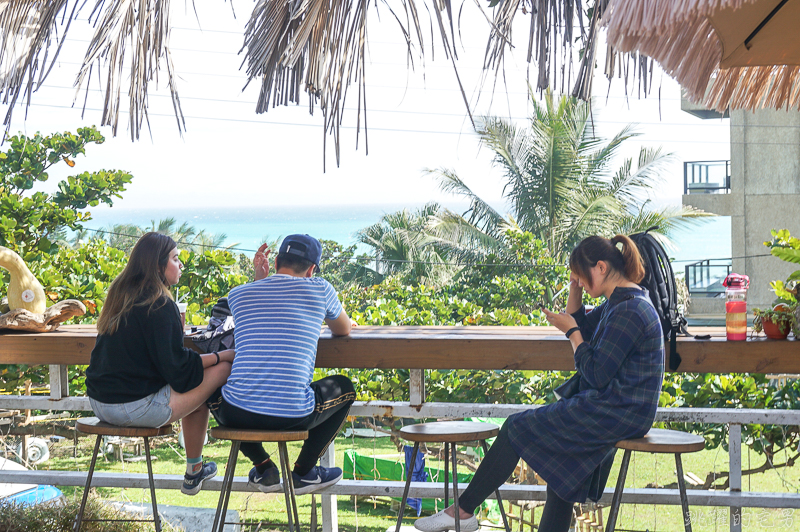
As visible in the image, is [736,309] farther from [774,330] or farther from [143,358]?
[143,358]

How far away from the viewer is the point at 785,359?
2.51 m

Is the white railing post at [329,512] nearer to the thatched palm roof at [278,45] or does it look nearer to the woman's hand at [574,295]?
the woman's hand at [574,295]

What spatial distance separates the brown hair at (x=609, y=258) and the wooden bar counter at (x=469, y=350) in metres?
0.27

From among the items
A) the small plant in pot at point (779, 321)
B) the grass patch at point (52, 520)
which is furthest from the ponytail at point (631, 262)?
the grass patch at point (52, 520)

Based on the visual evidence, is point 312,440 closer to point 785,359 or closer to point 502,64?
point 502,64

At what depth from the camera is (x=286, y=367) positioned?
2510 millimetres

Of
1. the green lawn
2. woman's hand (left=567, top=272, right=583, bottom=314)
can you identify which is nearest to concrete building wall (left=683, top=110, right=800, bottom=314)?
the green lawn

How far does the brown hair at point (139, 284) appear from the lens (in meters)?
2.54

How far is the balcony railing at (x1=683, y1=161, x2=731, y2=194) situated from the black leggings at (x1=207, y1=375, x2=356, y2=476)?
18.1 metres

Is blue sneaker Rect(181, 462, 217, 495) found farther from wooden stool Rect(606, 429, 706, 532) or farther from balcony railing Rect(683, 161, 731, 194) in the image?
balcony railing Rect(683, 161, 731, 194)

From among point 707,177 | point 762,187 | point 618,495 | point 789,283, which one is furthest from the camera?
point 707,177

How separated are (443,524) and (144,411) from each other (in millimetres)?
1079

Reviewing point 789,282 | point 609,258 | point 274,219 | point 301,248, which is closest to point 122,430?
point 301,248

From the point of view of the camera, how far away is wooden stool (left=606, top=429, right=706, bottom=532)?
7.57ft
